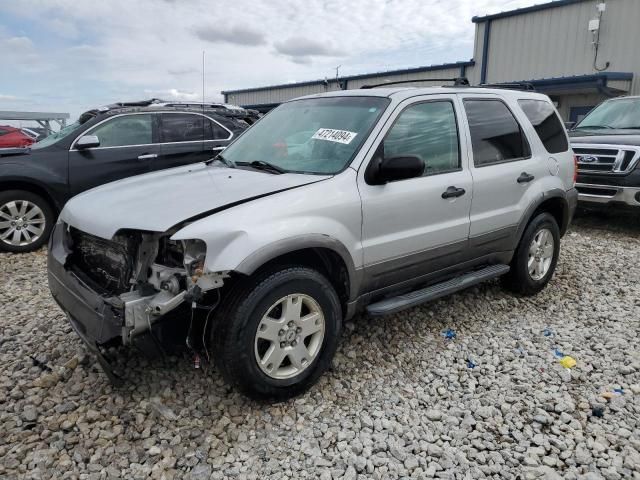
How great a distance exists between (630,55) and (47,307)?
15.7 metres

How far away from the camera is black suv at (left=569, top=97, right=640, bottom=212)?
695cm

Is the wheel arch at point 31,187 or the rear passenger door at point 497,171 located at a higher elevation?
the rear passenger door at point 497,171

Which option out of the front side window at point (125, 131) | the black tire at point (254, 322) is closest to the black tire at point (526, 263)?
the black tire at point (254, 322)

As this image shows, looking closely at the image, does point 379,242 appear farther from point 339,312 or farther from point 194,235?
point 194,235

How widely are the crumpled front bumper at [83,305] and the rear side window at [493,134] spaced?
9.39ft

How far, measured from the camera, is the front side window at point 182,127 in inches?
276

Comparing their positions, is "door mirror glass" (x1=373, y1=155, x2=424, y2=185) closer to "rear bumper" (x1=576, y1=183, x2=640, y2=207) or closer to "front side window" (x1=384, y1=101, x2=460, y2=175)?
"front side window" (x1=384, y1=101, x2=460, y2=175)

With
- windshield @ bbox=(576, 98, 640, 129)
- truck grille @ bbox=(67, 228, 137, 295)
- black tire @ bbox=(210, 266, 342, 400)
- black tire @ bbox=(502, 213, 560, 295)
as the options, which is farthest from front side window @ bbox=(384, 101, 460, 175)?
windshield @ bbox=(576, 98, 640, 129)

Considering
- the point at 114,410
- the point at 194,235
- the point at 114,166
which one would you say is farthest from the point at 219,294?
the point at 114,166

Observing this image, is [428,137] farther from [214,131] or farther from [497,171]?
[214,131]

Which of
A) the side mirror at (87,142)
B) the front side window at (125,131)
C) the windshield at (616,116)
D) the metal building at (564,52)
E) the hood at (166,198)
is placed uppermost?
the metal building at (564,52)

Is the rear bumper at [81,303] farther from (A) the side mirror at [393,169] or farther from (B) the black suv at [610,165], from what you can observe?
(B) the black suv at [610,165]

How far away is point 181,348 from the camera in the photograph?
2697mm

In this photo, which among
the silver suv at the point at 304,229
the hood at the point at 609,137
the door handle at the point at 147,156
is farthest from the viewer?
the hood at the point at 609,137
